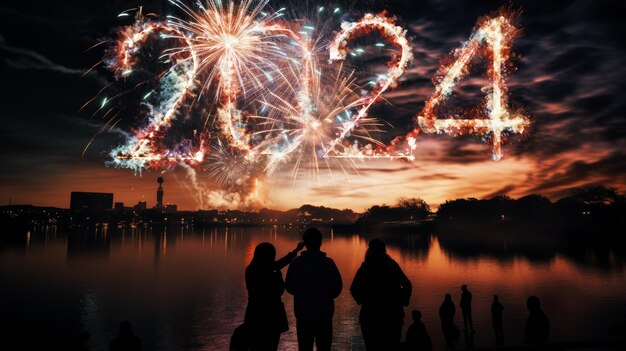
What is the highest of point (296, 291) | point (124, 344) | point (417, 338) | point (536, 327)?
point (296, 291)

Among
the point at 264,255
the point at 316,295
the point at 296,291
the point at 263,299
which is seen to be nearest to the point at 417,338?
the point at 316,295

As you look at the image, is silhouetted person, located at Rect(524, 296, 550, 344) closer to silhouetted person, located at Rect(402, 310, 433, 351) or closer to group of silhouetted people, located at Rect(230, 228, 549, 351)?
silhouetted person, located at Rect(402, 310, 433, 351)

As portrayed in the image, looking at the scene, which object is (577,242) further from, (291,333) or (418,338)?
(418,338)

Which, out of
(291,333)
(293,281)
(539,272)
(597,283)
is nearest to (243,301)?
(291,333)

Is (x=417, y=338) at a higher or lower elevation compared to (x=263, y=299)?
lower

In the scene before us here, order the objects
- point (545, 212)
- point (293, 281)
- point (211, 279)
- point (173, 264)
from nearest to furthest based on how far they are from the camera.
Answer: point (293, 281) → point (211, 279) → point (173, 264) → point (545, 212)

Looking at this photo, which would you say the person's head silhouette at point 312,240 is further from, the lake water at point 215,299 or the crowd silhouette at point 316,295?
the lake water at point 215,299

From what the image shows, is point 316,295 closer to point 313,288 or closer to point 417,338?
point 313,288
